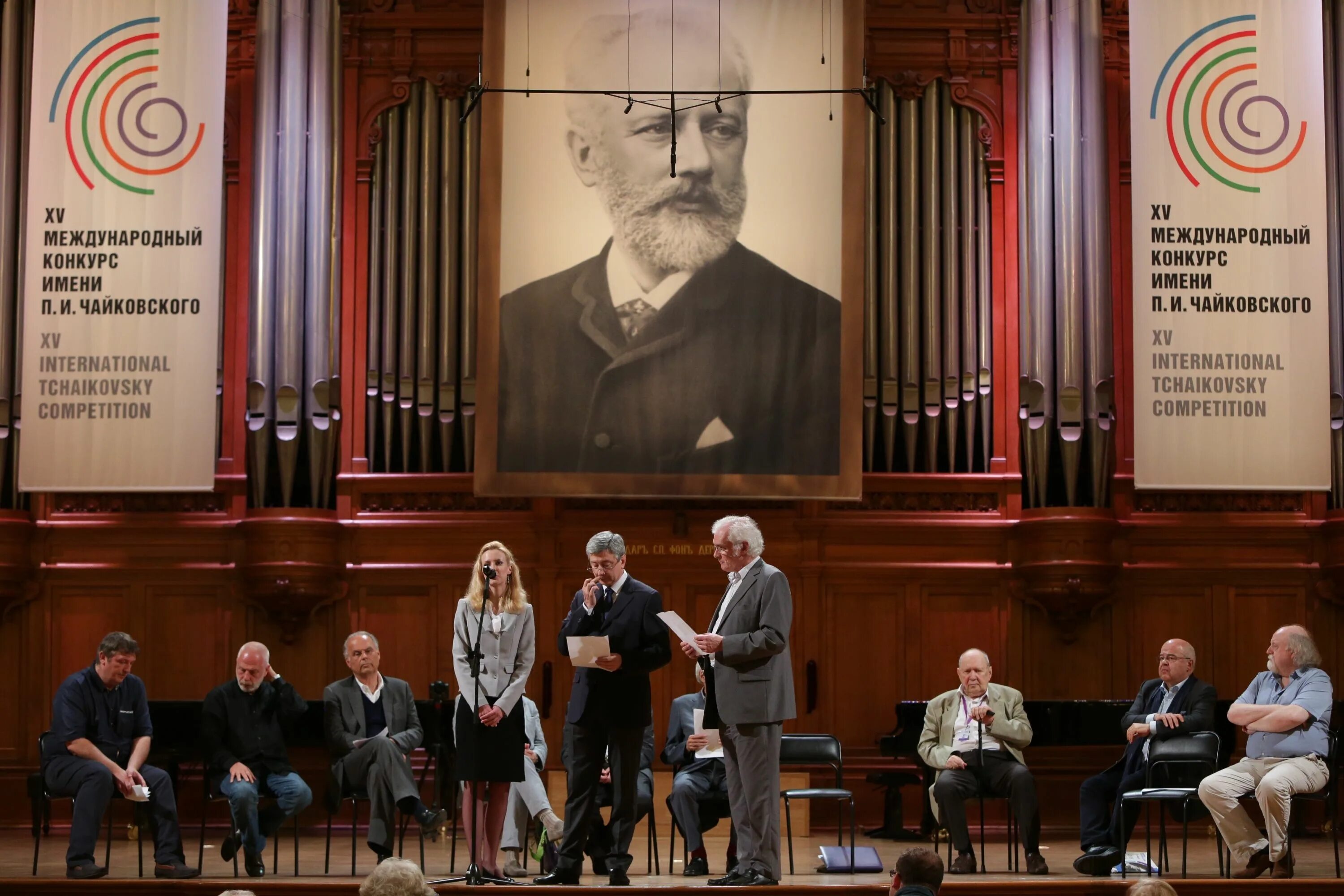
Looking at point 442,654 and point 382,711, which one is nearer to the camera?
point 382,711

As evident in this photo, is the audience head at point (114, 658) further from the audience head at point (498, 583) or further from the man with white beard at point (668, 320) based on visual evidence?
the man with white beard at point (668, 320)

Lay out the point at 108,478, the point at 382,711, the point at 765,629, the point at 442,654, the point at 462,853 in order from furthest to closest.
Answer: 1. the point at 442,654
2. the point at 108,478
3. the point at 462,853
4. the point at 382,711
5. the point at 765,629

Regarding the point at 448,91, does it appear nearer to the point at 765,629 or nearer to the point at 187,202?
the point at 187,202

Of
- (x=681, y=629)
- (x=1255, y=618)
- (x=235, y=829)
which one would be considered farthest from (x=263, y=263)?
(x=1255, y=618)

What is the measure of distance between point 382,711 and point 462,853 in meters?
1.12

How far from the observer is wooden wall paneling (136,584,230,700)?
999cm

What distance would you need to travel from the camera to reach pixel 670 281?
9.83 meters

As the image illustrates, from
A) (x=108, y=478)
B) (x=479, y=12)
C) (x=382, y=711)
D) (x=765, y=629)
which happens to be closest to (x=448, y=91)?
(x=479, y=12)

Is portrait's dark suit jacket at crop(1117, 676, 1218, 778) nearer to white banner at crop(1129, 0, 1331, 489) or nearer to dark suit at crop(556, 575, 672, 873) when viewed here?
white banner at crop(1129, 0, 1331, 489)

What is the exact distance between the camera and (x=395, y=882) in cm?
441

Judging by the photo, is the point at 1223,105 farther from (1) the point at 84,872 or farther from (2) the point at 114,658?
(1) the point at 84,872

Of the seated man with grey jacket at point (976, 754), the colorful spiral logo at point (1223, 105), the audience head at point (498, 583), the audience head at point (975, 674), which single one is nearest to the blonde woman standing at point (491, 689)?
the audience head at point (498, 583)

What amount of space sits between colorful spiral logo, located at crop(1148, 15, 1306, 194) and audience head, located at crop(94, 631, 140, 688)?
610cm

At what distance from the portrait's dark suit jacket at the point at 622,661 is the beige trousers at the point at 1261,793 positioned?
2.53 metres
